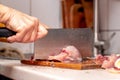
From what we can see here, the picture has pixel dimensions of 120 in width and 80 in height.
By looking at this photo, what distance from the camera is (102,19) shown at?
1484 mm

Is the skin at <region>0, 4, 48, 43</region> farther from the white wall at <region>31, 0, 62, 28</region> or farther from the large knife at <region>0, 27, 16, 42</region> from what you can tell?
the white wall at <region>31, 0, 62, 28</region>

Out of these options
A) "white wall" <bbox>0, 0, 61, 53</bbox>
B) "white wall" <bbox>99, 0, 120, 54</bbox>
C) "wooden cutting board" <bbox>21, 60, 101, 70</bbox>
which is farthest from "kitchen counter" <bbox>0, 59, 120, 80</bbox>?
"white wall" <bbox>99, 0, 120, 54</bbox>

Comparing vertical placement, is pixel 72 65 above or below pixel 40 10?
below

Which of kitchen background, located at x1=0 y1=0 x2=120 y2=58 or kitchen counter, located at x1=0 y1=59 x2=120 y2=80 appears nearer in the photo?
kitchen counter, located at x1=0 y1=59 x2=120 y2=80

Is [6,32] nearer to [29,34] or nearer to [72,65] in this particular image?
[29,34]

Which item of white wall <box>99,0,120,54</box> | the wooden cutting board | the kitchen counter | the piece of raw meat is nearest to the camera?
the kitchen counter

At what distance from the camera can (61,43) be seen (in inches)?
32.7

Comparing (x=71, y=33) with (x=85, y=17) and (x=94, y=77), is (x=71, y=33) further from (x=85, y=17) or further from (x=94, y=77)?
(x=85, y=17)

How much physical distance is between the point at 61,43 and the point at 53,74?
26 centimetres

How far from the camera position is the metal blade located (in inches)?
32.5

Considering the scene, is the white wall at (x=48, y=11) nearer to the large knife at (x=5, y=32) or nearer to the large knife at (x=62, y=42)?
the large knife at (x=62, y=42)

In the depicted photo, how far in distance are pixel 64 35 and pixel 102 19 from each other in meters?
0.69

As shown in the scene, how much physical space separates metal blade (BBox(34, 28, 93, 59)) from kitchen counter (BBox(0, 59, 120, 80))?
0.39 feet

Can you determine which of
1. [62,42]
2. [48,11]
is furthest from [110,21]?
[62,42]
